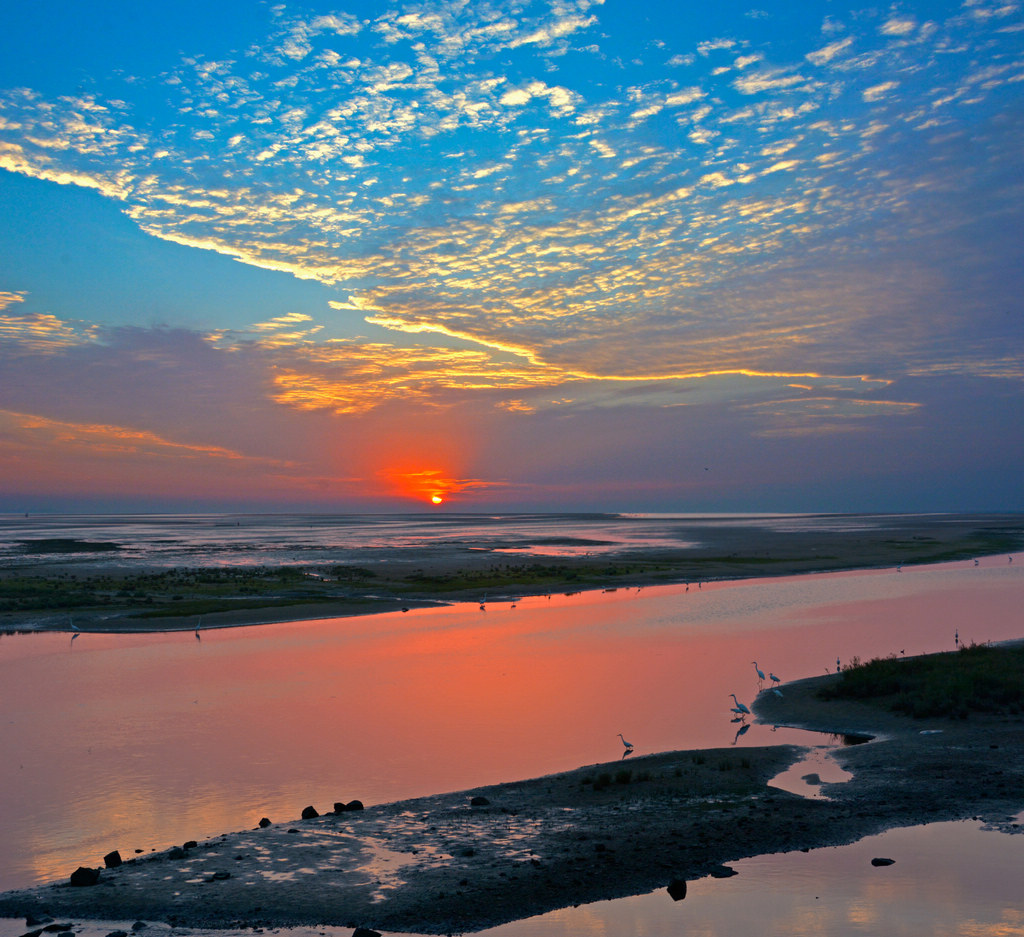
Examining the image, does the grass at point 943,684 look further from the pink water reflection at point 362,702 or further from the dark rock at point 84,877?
the dark rock at point 84,877

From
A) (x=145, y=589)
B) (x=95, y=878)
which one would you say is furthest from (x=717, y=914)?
(x=145, y=589)

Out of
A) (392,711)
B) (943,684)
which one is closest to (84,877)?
(392,711)

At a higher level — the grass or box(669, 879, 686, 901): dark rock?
the grass

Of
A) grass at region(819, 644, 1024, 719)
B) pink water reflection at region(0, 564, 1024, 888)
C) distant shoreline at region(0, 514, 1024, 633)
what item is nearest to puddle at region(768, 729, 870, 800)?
pink water reflection at region(0, 564, 1024, 888)

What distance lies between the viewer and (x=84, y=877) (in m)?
11.1

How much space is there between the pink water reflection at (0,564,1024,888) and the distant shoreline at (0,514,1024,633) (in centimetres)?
425

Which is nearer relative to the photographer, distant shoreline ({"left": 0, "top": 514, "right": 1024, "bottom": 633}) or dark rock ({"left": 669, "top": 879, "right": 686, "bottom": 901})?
dark rock ({"left": 669, "top": 879, "right": 686, "bottom": 901})

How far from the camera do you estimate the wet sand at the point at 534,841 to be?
10.6 metres

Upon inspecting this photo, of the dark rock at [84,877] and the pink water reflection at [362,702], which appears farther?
the pink water reflection at [362,702]

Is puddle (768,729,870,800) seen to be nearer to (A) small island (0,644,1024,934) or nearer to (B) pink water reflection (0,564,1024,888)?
(A) small island (0,644,1024,934)

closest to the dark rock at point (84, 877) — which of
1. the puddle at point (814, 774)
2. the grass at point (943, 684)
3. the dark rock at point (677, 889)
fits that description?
the dark rock at point (677, 889)

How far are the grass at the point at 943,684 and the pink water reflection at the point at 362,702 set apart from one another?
2998 mm

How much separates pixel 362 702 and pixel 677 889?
13220 millimetres

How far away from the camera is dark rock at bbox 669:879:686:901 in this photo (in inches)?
434
